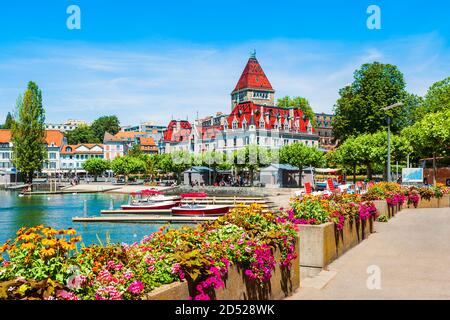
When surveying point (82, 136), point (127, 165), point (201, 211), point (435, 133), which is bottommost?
point (201, 211)

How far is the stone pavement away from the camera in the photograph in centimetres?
877

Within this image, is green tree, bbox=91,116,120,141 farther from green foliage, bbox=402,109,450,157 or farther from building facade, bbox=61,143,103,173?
green foliage, bbox=402,109,450,157

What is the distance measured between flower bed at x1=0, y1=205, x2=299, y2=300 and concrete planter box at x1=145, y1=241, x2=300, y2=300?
0.07 feet

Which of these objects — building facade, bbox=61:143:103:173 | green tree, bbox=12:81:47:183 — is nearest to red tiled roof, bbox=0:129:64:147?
building facade, bbox=61:143:103:173

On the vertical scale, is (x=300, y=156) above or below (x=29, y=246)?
above

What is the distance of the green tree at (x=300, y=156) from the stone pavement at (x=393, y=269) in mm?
55948

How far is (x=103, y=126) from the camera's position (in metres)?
178

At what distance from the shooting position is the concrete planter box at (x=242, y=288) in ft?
18.6

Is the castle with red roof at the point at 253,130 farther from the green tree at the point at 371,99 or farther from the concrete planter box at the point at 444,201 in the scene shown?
the concrete planter box at the point at 444,201

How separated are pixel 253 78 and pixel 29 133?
61.5m

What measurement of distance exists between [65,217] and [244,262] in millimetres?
39297

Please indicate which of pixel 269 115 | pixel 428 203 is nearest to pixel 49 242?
pixel 428 203

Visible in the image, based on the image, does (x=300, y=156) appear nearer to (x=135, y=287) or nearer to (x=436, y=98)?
(x=436, y=98)
